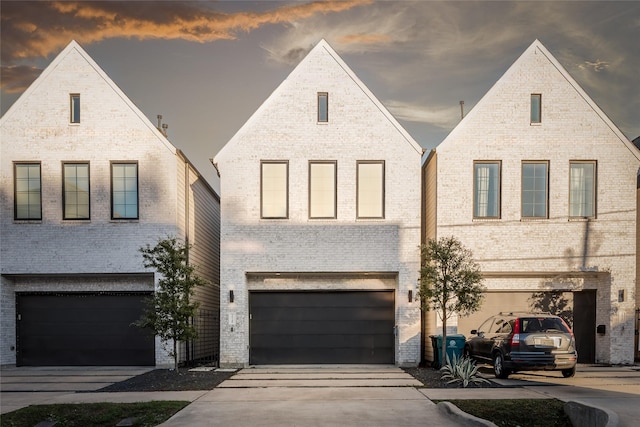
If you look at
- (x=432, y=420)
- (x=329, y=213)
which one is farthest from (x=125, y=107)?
(x=432, y=420)

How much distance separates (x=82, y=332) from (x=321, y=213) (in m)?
8.87

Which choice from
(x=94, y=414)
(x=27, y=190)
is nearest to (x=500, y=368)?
(x=94, y=414)

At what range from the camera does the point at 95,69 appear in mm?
16906

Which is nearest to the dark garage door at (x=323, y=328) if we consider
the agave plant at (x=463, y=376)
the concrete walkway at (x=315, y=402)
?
the concrete walkway at (x=315, y=402)

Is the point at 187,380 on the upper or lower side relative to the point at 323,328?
lower

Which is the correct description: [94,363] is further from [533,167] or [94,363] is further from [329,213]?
[533,167]

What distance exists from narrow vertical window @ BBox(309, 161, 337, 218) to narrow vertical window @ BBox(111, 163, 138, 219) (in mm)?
5776

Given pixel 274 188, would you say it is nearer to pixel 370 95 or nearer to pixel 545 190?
pixel 370 95

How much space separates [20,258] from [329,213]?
10220mm

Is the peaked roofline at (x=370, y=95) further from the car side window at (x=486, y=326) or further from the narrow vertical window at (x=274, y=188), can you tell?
the car side window at (x=486, y=326)

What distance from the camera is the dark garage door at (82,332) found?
1692cm

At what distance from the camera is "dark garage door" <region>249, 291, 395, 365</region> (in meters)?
16.8

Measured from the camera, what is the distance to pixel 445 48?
16.8m

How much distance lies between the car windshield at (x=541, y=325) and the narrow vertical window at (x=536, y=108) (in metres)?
6.90
